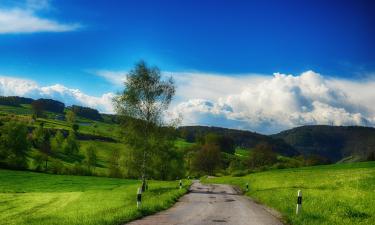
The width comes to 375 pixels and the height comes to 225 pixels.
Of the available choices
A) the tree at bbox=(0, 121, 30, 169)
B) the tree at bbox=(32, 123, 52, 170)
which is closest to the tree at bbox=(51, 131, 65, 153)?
the tree at bbox=(32, 123, 52, 170)

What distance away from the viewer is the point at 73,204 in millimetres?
39438

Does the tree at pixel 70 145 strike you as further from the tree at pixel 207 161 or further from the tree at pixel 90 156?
the tree at pixel 207 161

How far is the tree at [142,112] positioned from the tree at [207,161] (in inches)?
4312

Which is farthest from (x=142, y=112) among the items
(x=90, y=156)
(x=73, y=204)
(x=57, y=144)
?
(x=57, y=144)

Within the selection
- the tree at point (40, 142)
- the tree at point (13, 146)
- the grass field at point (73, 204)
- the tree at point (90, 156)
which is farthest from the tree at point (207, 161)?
the grass field at point (73, 204)

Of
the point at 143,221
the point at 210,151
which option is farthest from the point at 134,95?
the point at 210,151

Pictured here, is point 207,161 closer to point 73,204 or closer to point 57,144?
point 57,144

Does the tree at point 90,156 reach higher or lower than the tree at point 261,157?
lower

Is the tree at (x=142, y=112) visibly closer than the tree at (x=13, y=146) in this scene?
Yes

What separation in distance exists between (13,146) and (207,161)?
253ft

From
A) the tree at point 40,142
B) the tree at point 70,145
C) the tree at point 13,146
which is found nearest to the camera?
the tree at point 13,146

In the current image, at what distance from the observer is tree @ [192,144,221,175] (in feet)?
530

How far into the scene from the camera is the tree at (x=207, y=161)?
162 m

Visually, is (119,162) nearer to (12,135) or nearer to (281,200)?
(281,200)
